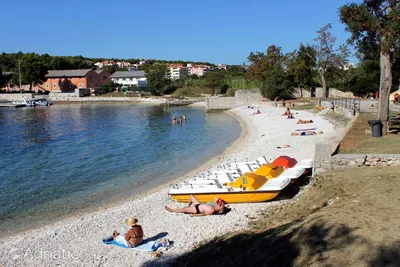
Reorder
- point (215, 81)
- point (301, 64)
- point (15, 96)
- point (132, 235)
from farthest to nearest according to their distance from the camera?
point (15, 96), point (215, 81), point (301, 64), point (132, 235)

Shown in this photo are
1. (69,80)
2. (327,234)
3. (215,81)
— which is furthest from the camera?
(69,80)

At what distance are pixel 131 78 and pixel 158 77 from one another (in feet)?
92.0

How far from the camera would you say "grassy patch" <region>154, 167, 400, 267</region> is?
6719mm

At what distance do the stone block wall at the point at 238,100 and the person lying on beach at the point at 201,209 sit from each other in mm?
46440

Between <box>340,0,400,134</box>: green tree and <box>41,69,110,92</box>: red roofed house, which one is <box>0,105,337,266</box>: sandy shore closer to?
<box>340,0,400,134</box>: green tree

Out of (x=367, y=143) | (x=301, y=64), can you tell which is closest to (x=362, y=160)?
(x=367, y=143)

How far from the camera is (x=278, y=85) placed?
53.3 m

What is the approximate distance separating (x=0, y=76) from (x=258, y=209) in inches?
4251

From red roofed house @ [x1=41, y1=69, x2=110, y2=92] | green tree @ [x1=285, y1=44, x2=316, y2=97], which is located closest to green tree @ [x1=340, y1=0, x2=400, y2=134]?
green tree @ [x1=285, y1=44, x2=316, y2=97]

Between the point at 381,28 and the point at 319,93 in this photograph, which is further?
the point at 319,93

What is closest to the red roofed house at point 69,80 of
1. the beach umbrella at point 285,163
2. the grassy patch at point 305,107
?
the grassy patch at point 305,107

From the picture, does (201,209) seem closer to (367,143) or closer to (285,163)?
(285,163)

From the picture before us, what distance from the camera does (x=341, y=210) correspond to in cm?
881

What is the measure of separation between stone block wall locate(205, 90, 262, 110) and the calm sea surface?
20072 mm
